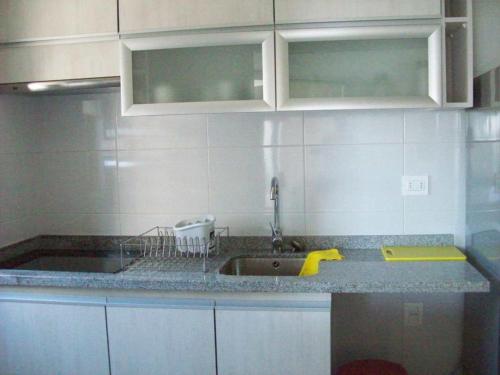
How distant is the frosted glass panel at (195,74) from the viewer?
72.4 inches

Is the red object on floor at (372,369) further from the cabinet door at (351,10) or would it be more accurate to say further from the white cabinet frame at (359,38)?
the cabinet door at (351,10)

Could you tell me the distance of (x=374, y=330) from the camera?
6.93 ft

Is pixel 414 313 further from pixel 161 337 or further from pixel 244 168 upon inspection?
pixel 161 337

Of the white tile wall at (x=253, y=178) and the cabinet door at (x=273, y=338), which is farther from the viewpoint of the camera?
the white tile wall at (x=253, y=178)

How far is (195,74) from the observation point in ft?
6.16

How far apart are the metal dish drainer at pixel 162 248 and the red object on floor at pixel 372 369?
75 cm

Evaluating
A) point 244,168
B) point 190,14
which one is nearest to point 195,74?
point 190,14

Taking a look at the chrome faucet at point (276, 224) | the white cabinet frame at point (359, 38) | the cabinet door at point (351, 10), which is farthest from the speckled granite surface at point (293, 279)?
the cabinet door at point (351, 10)

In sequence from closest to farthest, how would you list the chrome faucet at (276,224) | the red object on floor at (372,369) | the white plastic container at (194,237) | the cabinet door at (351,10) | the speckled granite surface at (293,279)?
the speckled granite surface at (293,279) → the cabinet door at (351,10) → the red object on floor at (372,369) → the white plastic container at (194,237) → the chrome faucet at (276,224)

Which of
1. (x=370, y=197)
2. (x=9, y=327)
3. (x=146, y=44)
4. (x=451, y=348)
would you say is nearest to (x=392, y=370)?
(x=451, y=348)

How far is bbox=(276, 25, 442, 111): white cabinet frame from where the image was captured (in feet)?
5.61

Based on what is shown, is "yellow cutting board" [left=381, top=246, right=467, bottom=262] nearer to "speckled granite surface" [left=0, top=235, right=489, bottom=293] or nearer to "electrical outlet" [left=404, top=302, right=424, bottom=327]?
"speckled granite surface" [left=0, top=235, right=489, bottom=293]

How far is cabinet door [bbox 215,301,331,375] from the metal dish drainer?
0.25 metres

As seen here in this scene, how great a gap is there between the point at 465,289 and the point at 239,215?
3.42 ft
